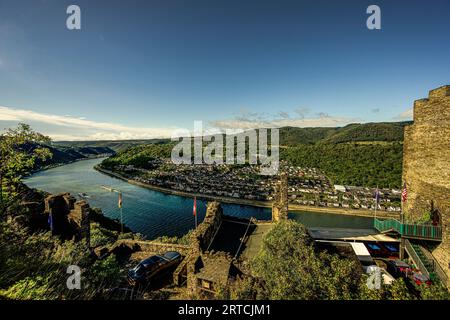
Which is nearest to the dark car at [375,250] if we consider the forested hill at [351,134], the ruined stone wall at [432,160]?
the ruined stone wall at [432,160]

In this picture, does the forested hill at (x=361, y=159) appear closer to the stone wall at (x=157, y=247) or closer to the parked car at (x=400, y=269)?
the parked car at (x=400, y=269)

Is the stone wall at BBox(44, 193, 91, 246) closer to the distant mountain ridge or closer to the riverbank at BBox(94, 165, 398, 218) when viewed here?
the riverbank at BBox(94, 165, 398, 218)

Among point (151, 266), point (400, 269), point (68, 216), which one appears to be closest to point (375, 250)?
point (400, 269)

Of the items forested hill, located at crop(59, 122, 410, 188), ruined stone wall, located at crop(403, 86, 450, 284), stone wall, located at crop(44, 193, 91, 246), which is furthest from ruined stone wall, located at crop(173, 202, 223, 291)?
forested hill, located at crop(59, 122, 410, 188)

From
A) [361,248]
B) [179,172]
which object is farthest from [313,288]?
[179,172]
